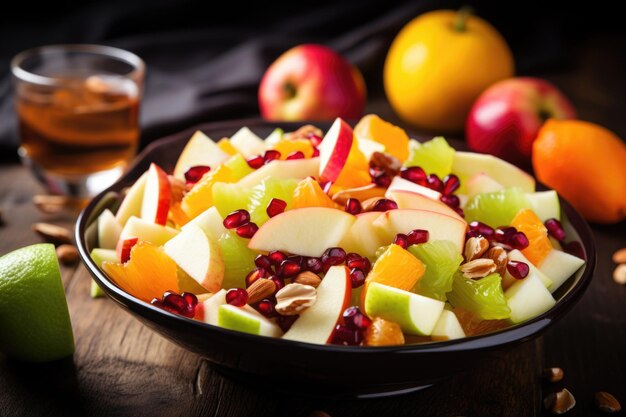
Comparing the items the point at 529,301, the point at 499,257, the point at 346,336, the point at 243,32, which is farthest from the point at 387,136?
the point at 243,32

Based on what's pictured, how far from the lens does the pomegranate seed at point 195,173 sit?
6.25 ft

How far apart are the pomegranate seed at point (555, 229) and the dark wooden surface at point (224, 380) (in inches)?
10.6

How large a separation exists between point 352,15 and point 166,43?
0.90 meters

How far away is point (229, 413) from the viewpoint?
166cm

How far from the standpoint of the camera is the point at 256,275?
157 cm

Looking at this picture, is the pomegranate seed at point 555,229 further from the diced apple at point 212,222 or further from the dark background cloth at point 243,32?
the dark background cloth at point 243,32

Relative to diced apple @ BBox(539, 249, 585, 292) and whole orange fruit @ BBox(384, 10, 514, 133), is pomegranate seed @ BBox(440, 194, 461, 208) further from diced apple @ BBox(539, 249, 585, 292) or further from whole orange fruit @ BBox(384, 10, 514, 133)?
whole orange fruit @ BBox(384, 10, 514, 133)

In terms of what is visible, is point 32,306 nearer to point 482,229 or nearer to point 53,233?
point 53,233

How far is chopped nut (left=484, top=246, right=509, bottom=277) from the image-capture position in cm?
163

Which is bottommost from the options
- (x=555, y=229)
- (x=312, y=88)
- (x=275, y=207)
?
(x=312, y=88)

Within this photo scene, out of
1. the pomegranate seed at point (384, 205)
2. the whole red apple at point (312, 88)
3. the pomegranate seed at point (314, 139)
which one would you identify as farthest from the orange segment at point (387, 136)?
the whole red apple at point (312, 88)

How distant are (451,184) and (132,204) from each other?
77cm

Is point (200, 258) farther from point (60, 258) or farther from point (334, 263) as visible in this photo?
point (60, 258)

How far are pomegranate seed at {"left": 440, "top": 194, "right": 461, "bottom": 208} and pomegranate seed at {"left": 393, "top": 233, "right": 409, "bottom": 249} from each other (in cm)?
24
